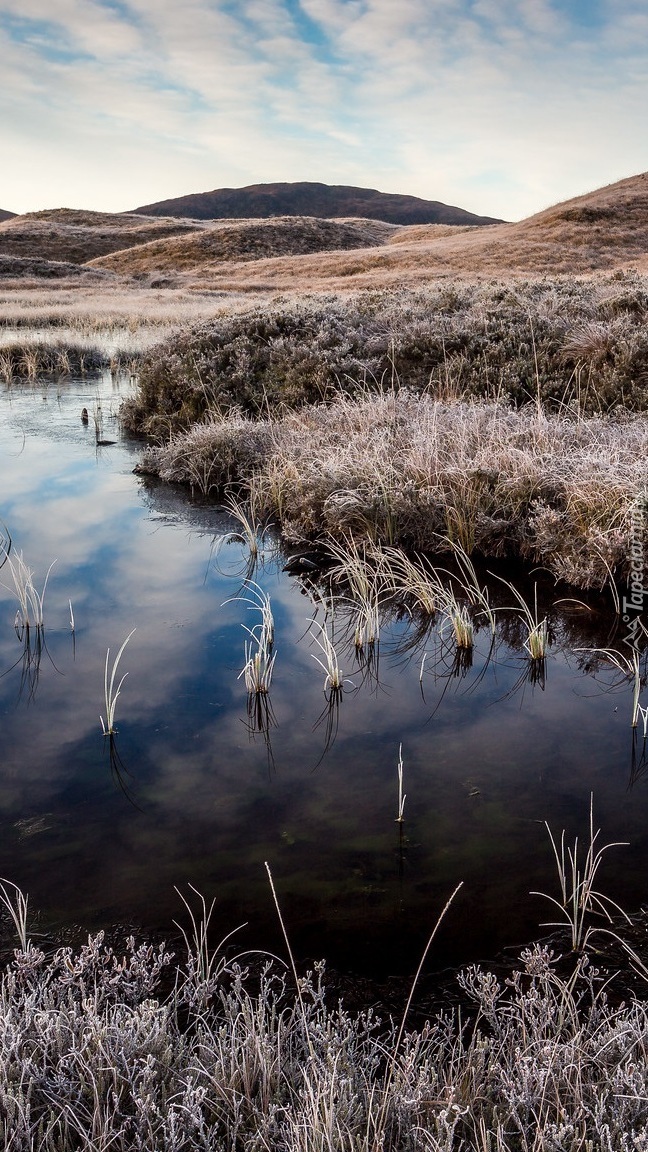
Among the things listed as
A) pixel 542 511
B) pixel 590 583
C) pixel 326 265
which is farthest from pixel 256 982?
pixel 326 265

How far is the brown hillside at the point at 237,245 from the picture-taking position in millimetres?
67125

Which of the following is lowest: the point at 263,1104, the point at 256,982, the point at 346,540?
the point at 256,982

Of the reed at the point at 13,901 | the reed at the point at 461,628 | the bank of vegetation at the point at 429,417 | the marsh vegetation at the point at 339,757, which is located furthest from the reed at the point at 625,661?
the reed at the point at 13,901

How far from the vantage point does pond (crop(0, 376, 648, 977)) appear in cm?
347

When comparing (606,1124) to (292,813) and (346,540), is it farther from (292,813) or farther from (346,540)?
(346,540)

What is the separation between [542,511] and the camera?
7.50 metres

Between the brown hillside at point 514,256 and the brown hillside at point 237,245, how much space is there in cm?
700

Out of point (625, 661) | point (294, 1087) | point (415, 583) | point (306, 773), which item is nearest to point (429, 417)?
point (415, 583)

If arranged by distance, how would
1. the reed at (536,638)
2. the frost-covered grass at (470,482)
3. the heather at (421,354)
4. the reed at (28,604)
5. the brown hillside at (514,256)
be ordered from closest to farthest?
1. the reed at (536,638)
2. the reed at (28,604)
3. the frost-covered grass at (470,482)
4. the heather at (421,354)
5. the brown hillside at (514,256)

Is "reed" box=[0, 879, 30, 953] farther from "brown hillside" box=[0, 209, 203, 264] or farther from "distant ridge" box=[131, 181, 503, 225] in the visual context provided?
"distant ridge" box=[131, 181, 503, 225]

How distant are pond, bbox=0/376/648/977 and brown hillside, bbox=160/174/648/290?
→ 3404 cm

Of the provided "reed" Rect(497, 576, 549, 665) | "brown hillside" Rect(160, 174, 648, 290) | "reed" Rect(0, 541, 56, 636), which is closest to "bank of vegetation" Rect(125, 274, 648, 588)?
"reed" Rect(497, 576, 549, 665)

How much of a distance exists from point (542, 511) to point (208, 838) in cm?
493

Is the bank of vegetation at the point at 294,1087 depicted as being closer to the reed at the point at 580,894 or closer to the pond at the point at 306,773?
the reed at the point at 580,894
